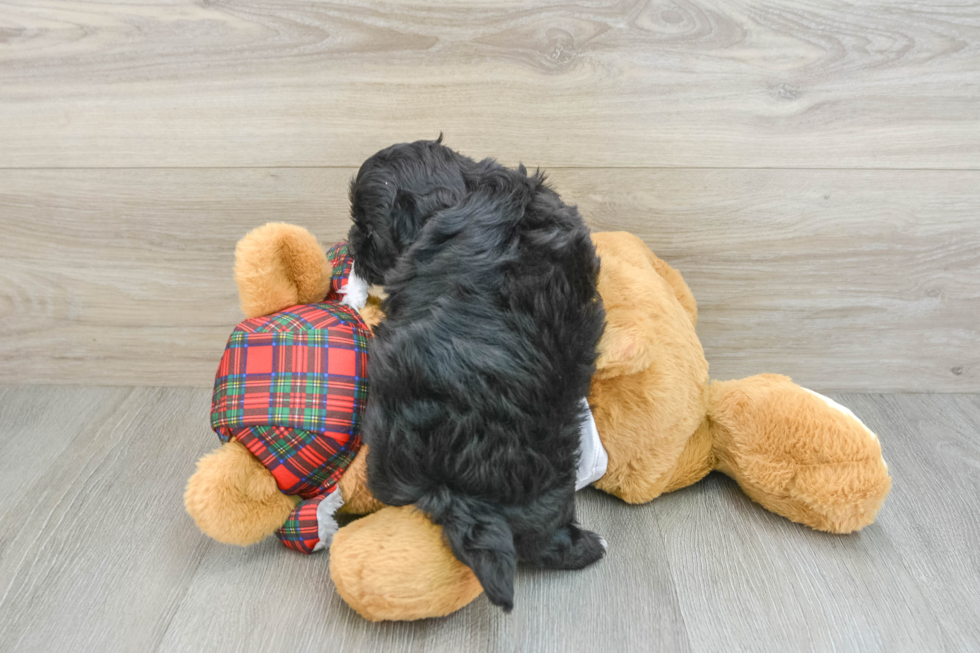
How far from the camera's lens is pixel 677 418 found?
2.20 feet

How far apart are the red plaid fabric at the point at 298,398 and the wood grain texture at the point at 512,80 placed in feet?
1.01

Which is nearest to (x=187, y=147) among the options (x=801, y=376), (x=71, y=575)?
(x=71, y=575)

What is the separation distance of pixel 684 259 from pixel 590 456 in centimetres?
35

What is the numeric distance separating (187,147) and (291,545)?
1.78 ft

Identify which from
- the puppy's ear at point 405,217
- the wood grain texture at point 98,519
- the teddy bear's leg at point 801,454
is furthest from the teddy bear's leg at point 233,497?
the teddy bear's leg at point 801,454

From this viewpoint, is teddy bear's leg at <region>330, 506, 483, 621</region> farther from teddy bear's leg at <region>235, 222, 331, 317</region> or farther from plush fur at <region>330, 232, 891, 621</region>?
teddy bear's leg at <region>235, 222, 331, 317</region>

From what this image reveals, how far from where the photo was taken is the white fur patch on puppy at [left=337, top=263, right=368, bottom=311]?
0.68 meters

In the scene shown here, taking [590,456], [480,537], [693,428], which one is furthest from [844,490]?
[480,537]

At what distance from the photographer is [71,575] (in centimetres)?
67

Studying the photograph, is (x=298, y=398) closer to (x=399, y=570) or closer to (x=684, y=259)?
(x=399, y=570)

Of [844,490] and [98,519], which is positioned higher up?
[844,490]

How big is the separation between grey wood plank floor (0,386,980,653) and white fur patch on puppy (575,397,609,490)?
0.08 meters

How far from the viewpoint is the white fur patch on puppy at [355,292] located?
26.8 inches

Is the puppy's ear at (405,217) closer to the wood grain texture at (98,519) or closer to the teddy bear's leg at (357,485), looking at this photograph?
the teddy bear's leg at (357,485)
